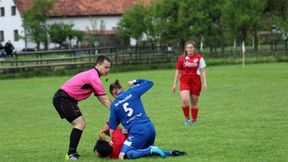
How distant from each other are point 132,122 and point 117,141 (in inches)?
15.9

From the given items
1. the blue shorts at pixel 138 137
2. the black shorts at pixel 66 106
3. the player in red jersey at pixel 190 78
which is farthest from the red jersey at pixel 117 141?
the player in red jersey at pixel 190 78

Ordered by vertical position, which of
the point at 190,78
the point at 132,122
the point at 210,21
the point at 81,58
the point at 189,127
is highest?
the point at 210,21

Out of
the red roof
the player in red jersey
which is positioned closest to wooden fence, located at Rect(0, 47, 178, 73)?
the player in red jersey

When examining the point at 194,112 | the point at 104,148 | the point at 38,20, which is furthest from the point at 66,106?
the point at 38,20

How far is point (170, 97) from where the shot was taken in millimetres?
22750

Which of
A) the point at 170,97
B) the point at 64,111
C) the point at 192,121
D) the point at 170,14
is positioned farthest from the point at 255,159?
the point at 170,14

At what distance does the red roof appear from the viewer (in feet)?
255

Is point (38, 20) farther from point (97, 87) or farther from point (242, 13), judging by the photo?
point (97, 87)

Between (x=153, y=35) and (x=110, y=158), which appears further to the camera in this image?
(x=153, y=35)

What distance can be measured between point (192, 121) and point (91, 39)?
187 ft

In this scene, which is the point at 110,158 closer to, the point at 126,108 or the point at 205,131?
the point at 126,108

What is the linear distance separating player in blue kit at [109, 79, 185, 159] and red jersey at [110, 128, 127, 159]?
0.32ft

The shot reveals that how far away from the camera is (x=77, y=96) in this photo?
34.0 ft

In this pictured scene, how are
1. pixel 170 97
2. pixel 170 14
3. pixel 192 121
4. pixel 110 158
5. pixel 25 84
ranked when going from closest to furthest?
pixel 110 158
pixel 192 121
pixel 170 97
pixel 25 84
pixel 170 14
